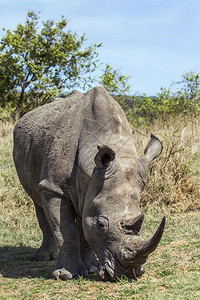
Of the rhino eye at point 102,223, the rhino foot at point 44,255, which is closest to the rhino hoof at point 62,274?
the rhino eye at point 102,223

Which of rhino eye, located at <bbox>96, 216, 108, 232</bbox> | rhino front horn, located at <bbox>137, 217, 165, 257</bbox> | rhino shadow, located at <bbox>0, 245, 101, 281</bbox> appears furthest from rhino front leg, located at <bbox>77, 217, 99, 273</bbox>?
rhino front horn, located at <bbox>137, 217, 165, 257</bbox>

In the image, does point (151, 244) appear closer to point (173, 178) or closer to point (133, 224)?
point (133, 224)

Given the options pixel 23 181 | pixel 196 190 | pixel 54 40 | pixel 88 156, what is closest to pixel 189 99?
pixel 54 40

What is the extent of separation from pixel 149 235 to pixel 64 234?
2.42 metres

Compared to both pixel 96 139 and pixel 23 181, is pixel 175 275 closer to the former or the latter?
pixel 96 139

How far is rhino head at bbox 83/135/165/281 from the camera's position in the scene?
17.0 feet

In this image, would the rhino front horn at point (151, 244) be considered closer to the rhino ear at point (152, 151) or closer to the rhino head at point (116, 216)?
the rhino head at point (116, 216)

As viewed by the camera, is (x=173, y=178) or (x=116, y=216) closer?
(x=116, y=216)

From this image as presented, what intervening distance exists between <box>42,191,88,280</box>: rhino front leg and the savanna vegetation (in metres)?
0.28

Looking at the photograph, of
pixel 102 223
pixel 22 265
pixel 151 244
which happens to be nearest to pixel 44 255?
pixel 22 265

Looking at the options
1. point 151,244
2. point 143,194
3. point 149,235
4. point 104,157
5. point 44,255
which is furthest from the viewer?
point 143,194

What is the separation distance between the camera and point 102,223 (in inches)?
213

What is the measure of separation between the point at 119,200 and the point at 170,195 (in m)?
4.50

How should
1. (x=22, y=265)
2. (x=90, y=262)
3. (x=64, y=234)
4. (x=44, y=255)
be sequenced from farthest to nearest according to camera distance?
(x=44, y=255)
(x=22, y=265)
(x=90, y=262)
(x=64, y=234)
